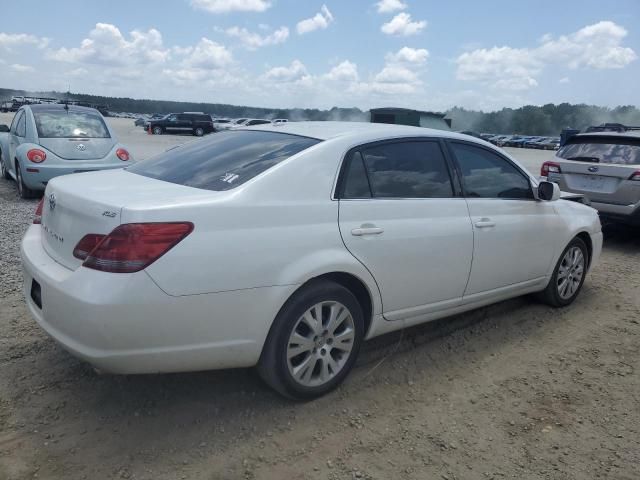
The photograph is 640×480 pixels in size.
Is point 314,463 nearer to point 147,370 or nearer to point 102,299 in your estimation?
point 147,370

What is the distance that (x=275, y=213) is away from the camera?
2.80 meters

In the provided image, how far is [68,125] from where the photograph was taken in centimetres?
897

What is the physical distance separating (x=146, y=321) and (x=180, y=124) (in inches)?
1610

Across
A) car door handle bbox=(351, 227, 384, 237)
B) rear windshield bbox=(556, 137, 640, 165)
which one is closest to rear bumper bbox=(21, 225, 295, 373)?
car door handle bbox=(351, 227, 384, 237)

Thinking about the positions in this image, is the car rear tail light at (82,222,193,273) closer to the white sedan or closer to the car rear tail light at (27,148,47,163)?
the white sedan

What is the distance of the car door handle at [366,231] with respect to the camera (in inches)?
121

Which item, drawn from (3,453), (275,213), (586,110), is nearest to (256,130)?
(275,213)

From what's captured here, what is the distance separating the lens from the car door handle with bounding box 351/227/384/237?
3.07 m

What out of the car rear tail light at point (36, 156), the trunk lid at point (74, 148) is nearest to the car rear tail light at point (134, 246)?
the trunk lid at point (74, 148)

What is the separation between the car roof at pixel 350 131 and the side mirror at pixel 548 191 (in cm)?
68

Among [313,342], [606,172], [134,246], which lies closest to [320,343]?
[313,342]

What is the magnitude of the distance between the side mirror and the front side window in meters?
0.09

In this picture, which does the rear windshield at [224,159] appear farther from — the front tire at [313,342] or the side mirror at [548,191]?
the side mirror at [548,191]

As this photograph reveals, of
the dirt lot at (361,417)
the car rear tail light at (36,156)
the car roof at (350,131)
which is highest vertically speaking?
the car roof at (350,131)
